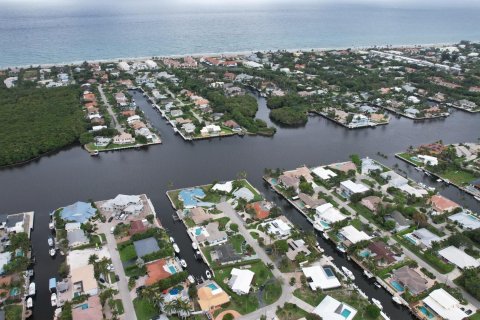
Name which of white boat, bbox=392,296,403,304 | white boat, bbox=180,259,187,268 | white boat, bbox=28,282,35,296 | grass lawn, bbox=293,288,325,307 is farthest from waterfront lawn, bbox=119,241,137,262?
white boat, bbox=392,296,403,304

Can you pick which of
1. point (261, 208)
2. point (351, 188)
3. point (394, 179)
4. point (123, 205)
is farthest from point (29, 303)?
point (394, 179)

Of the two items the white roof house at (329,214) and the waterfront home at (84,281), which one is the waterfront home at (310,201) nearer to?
the white roof house at (329,214)

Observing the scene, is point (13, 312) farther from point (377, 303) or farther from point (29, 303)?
point (377, 303)

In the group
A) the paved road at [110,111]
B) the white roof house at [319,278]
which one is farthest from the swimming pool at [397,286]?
the paved road at [110,111]

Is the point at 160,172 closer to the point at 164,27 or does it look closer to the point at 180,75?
the point at 180,75

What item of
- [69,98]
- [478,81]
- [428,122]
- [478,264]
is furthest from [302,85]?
[478,264]

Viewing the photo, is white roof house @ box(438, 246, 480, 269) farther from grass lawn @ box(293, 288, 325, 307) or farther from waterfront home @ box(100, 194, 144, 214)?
waterfront home @ box(100, 194, 144, 214)
